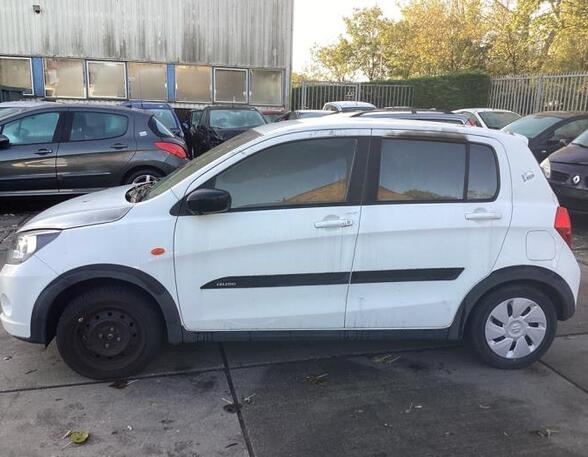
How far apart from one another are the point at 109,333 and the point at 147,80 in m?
19.2

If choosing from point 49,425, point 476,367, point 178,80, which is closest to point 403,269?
point 476,367

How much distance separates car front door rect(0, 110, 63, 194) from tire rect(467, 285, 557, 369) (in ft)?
20.7

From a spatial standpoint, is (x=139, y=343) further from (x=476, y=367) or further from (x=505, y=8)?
(x=505, y=8)

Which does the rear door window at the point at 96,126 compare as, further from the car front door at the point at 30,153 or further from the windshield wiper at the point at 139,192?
the windshield wiper at the point at 139,192

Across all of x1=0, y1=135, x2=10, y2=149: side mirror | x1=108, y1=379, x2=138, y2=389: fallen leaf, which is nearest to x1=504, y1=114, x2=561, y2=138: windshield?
x1=0, y1=135, x2=10, y2=149: side mirror

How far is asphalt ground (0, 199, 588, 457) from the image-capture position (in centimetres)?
307

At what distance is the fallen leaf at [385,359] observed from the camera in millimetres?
4070

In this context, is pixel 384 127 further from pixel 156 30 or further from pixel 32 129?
pixel 156 30

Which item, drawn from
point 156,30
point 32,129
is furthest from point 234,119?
point 156,30

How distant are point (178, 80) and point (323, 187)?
63.0ft

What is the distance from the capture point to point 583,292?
221 inches

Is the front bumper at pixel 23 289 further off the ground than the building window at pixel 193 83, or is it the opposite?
the building window at pixel 193 83

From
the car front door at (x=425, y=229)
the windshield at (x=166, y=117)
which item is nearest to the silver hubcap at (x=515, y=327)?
the car front door at (x=425, y=229)

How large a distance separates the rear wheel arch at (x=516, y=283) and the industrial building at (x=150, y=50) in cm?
1939
